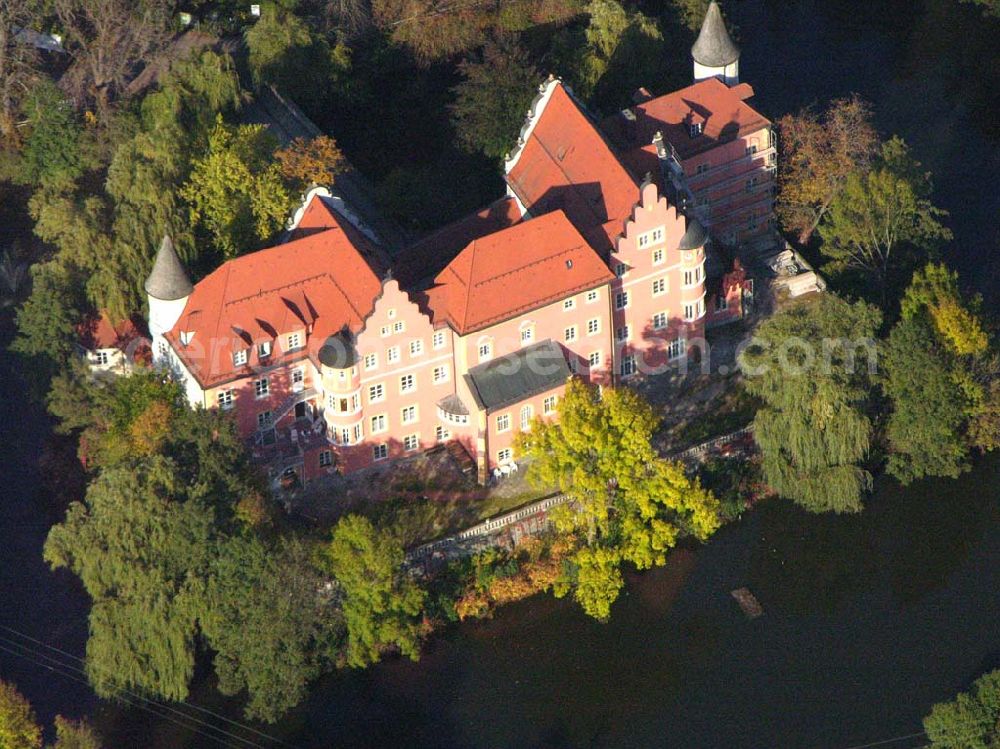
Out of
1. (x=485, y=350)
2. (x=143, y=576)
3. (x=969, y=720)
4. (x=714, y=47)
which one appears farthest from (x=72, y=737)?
(x=714, y=47)

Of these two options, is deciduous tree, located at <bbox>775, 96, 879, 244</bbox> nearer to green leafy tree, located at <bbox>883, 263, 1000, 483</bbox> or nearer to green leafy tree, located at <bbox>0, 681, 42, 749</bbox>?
→ green leafy tree, located at <bbox>883, 263, 1000, 483</bbox>

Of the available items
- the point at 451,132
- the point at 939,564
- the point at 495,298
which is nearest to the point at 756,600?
the point at 939,564

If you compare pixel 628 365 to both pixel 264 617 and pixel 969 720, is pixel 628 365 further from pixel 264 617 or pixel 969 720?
pixel 969 720

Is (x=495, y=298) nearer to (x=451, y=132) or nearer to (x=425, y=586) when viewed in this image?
(x=425, y=586)

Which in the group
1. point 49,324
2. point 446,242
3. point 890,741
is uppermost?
point 446,242

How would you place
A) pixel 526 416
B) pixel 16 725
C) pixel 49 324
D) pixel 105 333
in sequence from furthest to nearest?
1. pixel 105 333
2. pixel 49 324
3. pixel 526 416
4. pixel 16 725

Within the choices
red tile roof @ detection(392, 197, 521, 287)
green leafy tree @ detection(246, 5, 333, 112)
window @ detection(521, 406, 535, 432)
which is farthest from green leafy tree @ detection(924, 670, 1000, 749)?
green leafy tree @ detection(246, 5, 333, 112)
